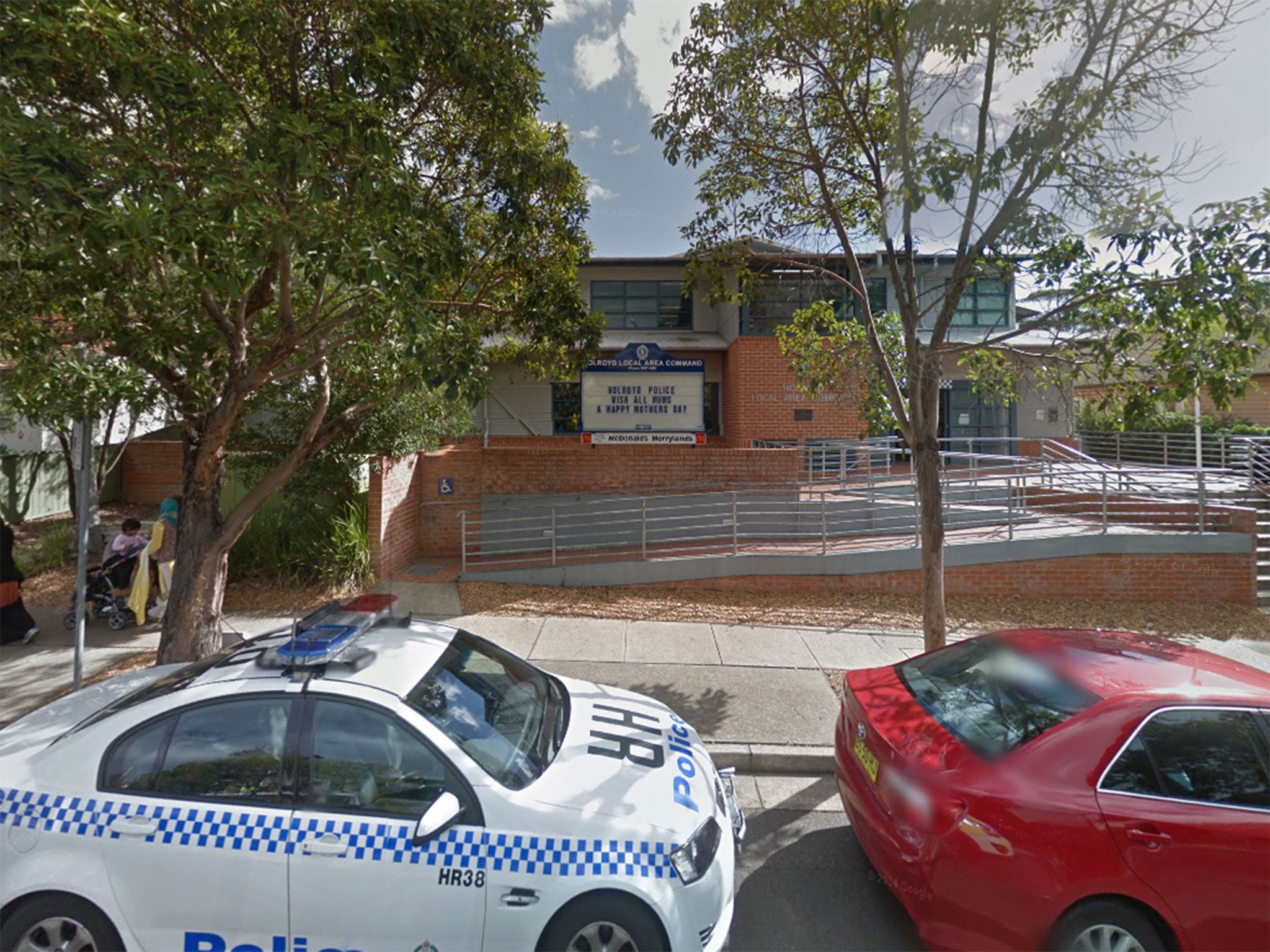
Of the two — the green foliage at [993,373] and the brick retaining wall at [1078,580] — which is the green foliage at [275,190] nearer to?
the green foliage at [993,373]

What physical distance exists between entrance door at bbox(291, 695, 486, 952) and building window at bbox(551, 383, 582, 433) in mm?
14553

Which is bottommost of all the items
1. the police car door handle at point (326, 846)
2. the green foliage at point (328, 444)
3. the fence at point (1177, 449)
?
the police car door handle at point (326, 846)

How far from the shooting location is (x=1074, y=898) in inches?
102

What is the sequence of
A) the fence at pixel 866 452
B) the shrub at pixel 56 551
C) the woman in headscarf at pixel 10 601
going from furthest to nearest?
the fence at pixel 866 452
the shrub at pixel 56 551
the woman in headscarf at pixel 10 601

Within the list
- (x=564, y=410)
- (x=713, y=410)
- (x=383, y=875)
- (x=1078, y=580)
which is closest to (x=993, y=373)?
(x=1078, y=580)

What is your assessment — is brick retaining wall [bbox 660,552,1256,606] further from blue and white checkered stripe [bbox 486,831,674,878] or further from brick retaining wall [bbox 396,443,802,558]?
blue and white checkered stripe [bbox 486,831,674,878]

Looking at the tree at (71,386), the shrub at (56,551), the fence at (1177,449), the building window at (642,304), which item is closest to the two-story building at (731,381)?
the building window at (642,304)

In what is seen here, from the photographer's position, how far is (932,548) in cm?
557

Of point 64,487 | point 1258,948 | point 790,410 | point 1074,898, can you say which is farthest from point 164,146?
point 790,410

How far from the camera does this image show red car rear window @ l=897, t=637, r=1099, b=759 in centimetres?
298

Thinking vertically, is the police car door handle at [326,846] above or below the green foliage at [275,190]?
below

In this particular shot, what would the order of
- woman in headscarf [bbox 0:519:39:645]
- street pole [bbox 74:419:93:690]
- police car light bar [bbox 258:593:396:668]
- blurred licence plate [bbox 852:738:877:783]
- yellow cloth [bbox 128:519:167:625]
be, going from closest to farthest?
police car light bar [bbox 258:593:396:668]
blurred licence plate [bbox 852:738:877:783]
street pole [bbox 74:419:93:690]
woman in headscarf [bbox 0:519:39:645]
yellow cloth [bbox 128:519:167:625]

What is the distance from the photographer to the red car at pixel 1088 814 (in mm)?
A: 2590

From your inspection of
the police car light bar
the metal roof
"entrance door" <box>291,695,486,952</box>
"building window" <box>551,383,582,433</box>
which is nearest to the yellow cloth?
the police car light bar
